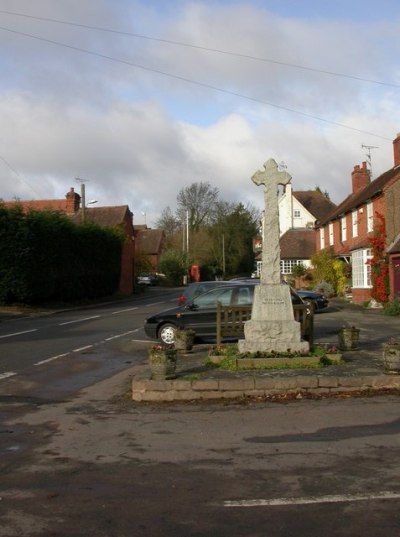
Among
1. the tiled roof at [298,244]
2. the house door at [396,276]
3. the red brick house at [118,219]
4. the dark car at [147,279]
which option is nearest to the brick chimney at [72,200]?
the red brick house at [118,219]

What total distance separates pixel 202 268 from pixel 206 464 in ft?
244

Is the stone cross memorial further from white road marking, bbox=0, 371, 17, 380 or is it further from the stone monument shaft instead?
white road marking, bbox=0, 371, 17, 380

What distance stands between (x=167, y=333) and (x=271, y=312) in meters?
5.75

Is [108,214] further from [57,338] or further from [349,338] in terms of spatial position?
[349,338]

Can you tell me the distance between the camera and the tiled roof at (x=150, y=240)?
311 ft

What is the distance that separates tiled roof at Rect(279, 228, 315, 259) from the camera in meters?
53.2

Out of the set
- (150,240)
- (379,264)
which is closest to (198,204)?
(150,240)

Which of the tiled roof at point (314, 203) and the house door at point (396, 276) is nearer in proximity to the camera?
the house door at point (396, 276)

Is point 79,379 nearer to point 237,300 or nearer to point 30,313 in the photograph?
point 237,300

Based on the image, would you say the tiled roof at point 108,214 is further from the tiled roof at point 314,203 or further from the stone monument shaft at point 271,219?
the stone monument shaft at point 271,219

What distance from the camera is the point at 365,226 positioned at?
3553 cm

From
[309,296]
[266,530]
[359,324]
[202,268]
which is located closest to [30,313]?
[309,296]

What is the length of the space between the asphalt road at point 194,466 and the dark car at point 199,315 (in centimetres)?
580

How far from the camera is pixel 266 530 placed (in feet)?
14.6
